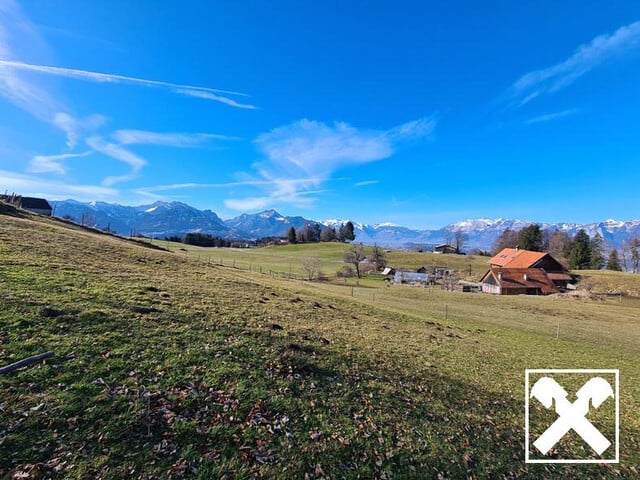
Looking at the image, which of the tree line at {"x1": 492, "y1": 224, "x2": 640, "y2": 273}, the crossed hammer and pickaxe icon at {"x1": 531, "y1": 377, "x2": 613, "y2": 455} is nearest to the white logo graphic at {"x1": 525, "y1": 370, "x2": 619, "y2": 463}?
the crossed hammer and pickaxe icon at {"x1": 531, "y1": 377, "x2": 613, "y2": 455}

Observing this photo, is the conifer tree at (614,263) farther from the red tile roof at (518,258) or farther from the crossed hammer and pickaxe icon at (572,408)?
the crossed hammer and pickaxe icon at (572,408)

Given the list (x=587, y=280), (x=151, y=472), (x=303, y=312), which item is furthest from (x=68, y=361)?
(x=587, y=280)

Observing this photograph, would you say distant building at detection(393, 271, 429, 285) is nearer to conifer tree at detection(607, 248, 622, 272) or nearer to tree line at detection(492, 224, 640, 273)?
tree line at detection(492, 224, 640, 273)

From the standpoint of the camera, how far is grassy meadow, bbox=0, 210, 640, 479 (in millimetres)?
6121

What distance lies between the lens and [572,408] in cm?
1255

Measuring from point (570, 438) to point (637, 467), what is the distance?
58.6 inches

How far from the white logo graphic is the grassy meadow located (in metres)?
0.42

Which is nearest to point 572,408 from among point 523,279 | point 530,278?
point 523,279

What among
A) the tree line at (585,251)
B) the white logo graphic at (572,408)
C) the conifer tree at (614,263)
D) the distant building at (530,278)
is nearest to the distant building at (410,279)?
the distant building at (530,278)

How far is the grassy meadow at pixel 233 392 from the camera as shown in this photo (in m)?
6.12

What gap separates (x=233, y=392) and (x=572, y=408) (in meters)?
14.2

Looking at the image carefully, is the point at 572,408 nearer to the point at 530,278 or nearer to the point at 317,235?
the point at 530,278

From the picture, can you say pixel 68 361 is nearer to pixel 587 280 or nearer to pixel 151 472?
pixel 151 472

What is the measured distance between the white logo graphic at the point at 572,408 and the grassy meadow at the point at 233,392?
0.42m
